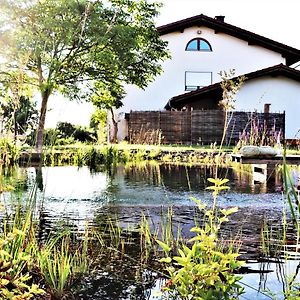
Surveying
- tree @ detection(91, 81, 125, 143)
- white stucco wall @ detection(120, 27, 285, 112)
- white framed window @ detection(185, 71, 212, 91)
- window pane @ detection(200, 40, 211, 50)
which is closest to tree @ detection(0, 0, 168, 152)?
tree @ detection(91, 81, 125, 143)

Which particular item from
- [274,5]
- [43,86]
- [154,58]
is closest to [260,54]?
[154,58]

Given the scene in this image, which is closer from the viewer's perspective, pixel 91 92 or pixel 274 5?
pixel 274 5

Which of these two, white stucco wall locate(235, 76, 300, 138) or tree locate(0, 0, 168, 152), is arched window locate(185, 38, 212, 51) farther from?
tree locate(0, 0, 168, 152)

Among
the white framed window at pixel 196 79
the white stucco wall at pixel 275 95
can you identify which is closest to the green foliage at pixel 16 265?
the white stucco wall at pixel 275 95

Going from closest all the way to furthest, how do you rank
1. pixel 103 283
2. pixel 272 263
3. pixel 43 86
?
pixel 103 283 < pixel 272 263 < pixel 43 86

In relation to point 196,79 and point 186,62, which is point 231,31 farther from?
point 196,79

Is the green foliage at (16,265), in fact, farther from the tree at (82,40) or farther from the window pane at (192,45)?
the window pane at (192,45)

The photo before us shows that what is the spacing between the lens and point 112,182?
850 cm

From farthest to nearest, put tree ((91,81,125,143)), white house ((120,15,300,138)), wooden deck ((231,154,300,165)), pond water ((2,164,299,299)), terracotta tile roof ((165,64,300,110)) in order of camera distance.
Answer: white house ((120,15,300,138))
terracotta tile roof ((165,64,300,110))
tree ((91,81,125,143))
wooden deck ((231,154,300,165))
pond water ((2,164,299,299))

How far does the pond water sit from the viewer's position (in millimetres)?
→ 2939

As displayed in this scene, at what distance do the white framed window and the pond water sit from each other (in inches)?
586

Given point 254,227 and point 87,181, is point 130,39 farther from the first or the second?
point 254,227

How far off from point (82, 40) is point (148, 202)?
6.63 m

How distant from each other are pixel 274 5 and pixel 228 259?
150 inches
